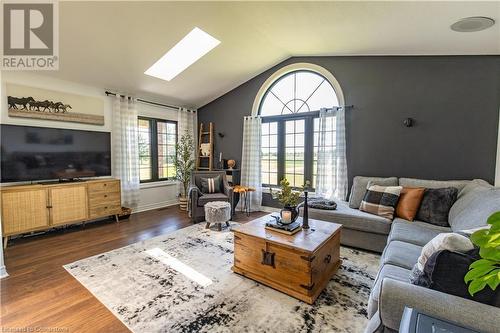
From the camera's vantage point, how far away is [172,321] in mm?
1726

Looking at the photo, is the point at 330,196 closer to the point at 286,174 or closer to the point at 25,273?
the point at 286,174

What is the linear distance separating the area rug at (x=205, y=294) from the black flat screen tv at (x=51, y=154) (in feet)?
5.60

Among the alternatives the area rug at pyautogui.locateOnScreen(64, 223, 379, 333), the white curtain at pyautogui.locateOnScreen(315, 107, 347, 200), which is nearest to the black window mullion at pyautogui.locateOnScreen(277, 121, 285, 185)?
the white curtain at pyautogui.locateOnScreen(315, 107, 347, 200)

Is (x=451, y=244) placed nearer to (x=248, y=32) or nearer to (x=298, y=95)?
(x=248, y=32)

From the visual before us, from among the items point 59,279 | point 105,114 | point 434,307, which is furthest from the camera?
point 105,114

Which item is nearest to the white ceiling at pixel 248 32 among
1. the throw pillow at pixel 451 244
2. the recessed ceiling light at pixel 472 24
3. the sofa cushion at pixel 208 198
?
the recessed ceiling light at pixel 472 24

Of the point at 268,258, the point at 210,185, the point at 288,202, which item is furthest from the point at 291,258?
the point at 210,185

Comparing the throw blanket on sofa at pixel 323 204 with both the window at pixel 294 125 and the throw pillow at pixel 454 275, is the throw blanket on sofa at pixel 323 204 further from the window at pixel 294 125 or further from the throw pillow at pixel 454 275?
the throw pillow at pixel 454 275

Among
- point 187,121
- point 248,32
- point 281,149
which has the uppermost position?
point 248,32

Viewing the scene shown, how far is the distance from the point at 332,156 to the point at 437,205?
164 cm

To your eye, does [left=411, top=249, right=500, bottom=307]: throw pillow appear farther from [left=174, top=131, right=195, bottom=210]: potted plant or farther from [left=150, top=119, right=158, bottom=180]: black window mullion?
[left=150, top=119, right=158, bottom=180]: black window mullion

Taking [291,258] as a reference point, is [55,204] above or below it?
above

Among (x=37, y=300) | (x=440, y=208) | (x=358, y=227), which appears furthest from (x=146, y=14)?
(x=440, y=208)

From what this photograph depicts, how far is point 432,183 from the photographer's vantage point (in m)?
3.02
